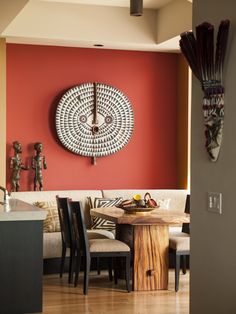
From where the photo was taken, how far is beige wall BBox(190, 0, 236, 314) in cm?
369

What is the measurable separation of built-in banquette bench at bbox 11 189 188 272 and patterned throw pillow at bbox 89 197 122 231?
7 centimetres

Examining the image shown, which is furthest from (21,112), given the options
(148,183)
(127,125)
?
(148,183)

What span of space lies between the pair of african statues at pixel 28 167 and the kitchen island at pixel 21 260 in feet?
8.89

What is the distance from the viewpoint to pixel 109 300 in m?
6.29

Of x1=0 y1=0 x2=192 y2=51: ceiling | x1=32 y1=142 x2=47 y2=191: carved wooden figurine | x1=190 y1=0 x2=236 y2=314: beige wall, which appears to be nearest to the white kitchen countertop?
x1=190 y1=0 x2=236 y2=314: beige wall

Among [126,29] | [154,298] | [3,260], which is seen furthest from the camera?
[126,29]

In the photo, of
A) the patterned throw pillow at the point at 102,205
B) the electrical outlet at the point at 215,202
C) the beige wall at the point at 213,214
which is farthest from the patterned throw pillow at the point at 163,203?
the electrical outlet at the point at 215,202

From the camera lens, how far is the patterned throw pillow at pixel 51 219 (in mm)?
7738

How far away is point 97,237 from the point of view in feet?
23.4

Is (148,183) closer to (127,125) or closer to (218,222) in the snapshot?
(127,125)

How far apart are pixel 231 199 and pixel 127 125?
5202 mm

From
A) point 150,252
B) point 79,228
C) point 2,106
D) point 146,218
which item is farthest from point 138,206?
point 2,106

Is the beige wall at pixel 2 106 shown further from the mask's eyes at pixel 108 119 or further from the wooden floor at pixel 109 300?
the wooden floor at pixel 109 300

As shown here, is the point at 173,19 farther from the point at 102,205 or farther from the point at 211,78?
the point at 211,78
